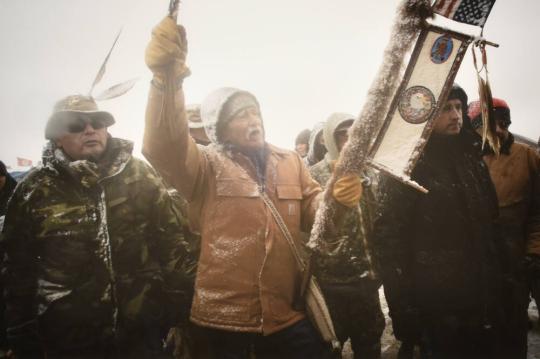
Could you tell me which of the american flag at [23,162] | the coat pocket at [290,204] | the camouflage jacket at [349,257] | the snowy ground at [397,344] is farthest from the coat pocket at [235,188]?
the american flag at [23,162]

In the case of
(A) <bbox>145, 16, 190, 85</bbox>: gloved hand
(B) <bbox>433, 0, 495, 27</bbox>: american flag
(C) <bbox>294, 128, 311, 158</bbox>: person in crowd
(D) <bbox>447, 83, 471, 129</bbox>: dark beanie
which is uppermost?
(B) <bbox>433, 0, 495, 27</bbox>: american flag

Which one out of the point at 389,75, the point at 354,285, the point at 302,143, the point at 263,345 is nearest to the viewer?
the point at 389,75

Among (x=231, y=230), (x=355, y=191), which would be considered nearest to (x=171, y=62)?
(x=231, y=230)

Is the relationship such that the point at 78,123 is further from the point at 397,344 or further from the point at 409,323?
the point at 397,344

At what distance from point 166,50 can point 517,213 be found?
13.1ft

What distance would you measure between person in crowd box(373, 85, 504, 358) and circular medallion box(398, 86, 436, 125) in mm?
801

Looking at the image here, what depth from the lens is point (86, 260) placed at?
8.50 ft

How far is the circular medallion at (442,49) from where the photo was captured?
1.84 m

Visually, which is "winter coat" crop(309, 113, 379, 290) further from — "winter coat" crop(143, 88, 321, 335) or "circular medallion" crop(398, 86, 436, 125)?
"circular medallion" crop(398, 86, 436, 125)

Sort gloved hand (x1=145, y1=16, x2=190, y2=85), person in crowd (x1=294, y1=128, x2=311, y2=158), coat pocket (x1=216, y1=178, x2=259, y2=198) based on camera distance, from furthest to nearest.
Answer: person in crowd (x1=294, y1=128, x2=311, y2=158) < coat pocket (x1=216, y1=178, x2=259, y2=198) < gloved hand (x1=145, y1=16, x2=190, y2=85)

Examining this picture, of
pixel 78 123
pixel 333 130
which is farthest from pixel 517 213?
pixel 78 123

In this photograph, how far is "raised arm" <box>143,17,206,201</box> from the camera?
1.62 metres


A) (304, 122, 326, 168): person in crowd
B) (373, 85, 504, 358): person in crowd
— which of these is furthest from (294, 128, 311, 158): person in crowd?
(373, 85, 504, 358): person in crowd

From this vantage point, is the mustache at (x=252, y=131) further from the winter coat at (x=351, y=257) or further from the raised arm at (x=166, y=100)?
the winter coat at (x=351, y=257)
